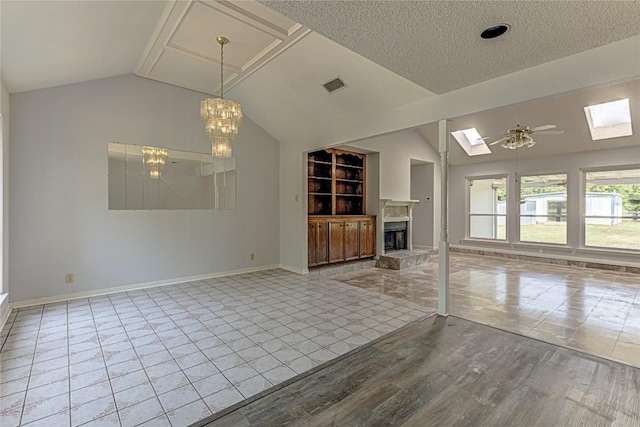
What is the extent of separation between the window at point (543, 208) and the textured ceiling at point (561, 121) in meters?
0.70

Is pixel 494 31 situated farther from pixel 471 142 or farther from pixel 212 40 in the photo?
pixel 471 142

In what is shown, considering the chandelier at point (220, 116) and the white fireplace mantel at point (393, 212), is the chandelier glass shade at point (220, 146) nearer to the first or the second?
the chandelier at point (220, 116)

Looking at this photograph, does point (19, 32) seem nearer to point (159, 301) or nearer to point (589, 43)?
point (159, 301)

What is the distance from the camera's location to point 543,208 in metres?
7.44

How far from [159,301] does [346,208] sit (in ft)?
14.4

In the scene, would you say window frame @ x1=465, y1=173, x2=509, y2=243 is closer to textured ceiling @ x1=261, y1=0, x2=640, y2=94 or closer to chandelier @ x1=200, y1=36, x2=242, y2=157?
textured ceiling @ x1=261, y1=0, x2=640, y2=94

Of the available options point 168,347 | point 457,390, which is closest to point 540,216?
point 457,390

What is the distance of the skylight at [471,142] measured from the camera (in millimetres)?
7734

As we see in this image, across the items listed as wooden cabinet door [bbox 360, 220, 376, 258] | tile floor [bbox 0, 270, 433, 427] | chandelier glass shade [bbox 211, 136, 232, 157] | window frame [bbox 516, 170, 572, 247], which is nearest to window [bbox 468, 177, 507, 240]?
window frame [bbox 516, 170, 572, 247]

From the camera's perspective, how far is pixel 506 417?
6.08 ft

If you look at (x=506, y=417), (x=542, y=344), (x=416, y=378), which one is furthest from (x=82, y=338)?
(x=542, y=344)

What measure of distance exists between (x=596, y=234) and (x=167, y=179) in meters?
8.83

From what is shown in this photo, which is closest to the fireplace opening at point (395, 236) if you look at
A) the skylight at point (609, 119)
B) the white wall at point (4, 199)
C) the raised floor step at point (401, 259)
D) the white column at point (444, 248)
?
the raised floor step at point (401, 259)

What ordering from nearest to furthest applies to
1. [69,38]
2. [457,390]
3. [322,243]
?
[457,390], [69,38], [322,243]
